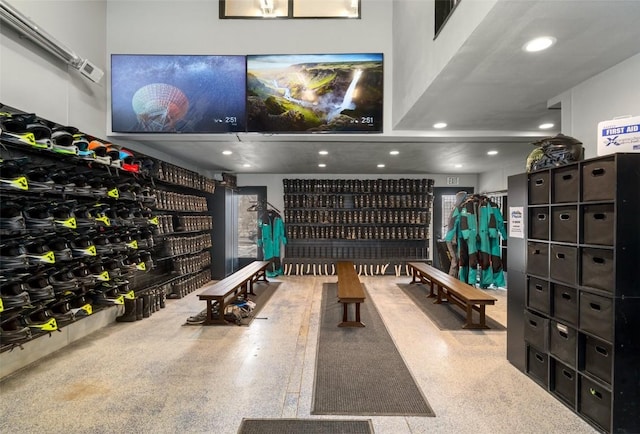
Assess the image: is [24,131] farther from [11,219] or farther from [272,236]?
[272,236]

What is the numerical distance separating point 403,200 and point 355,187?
131 cm

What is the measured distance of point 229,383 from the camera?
9.67 feet

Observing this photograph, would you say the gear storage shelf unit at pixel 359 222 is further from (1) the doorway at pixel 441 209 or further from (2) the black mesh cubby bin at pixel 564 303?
(2) the black mesh cubby bin at pixel 564 303

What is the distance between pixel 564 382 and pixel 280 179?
24.9ft

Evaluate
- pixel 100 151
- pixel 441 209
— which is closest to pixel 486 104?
pixel 100 151

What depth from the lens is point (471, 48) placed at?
8.09ft

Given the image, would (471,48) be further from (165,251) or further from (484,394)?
(165,251)

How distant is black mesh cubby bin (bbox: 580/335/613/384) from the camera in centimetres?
223

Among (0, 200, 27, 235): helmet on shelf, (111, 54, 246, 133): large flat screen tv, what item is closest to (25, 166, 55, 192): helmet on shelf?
(0, 200, 27, 235): helmet on shelf

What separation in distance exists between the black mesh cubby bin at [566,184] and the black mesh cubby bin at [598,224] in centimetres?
15

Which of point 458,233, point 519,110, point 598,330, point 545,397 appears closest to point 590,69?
point 519,110

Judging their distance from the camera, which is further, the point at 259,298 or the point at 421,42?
the point at 259,298

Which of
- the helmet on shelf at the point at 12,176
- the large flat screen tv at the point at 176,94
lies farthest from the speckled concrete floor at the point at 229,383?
the large flat screen tv at the point at 176,94

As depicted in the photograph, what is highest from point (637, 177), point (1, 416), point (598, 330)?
point (637, 177)
